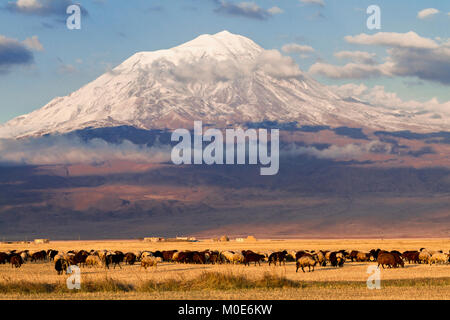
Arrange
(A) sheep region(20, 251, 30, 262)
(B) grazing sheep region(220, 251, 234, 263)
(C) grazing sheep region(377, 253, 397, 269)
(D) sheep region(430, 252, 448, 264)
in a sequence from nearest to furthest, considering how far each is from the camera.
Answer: (C) grazing sheep region(377, 253, 397, 269), (D) sheep region(430, 252, 448, 264), (B) grazing sheep region(220, 251, 234, 263), (A) sheep region(20, 251, 30, 262)

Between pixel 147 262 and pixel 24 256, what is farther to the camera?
pixel 24 256

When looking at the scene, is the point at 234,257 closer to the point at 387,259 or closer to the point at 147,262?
the point at 147,262

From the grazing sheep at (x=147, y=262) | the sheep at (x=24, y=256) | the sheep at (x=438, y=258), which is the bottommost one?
the sheep at (x=24, y=256)

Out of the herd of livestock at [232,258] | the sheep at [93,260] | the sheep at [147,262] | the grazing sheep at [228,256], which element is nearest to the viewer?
the sheep at [147,262]

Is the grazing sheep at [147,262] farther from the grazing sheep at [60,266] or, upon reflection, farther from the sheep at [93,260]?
the grazing sheep at [60,266]

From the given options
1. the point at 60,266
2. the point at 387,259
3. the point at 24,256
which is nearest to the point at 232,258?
the point at 387,259

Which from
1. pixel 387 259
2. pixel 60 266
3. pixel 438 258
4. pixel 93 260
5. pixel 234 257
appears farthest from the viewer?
pixel 234 257

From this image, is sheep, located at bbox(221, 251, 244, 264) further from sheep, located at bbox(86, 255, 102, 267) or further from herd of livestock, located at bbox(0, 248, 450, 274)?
sheep, located at bbox(86, 255, 102, 267)

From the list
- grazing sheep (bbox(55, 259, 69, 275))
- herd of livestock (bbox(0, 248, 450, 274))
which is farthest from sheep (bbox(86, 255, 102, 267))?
grazing sheep (bbox(55, 259, 69, 275))

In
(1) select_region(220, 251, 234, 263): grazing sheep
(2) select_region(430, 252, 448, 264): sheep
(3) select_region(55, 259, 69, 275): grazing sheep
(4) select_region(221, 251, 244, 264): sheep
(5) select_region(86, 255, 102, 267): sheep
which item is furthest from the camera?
(1) select_region(220, 251, 234, 263): grazing sheep

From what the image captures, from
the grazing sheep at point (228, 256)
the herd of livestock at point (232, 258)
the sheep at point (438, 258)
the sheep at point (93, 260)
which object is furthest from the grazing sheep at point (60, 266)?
the sheep at point (438, 258)

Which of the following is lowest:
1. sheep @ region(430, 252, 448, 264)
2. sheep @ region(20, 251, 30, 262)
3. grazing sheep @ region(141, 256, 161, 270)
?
sheep @ region(20, 251, 30, 262)
